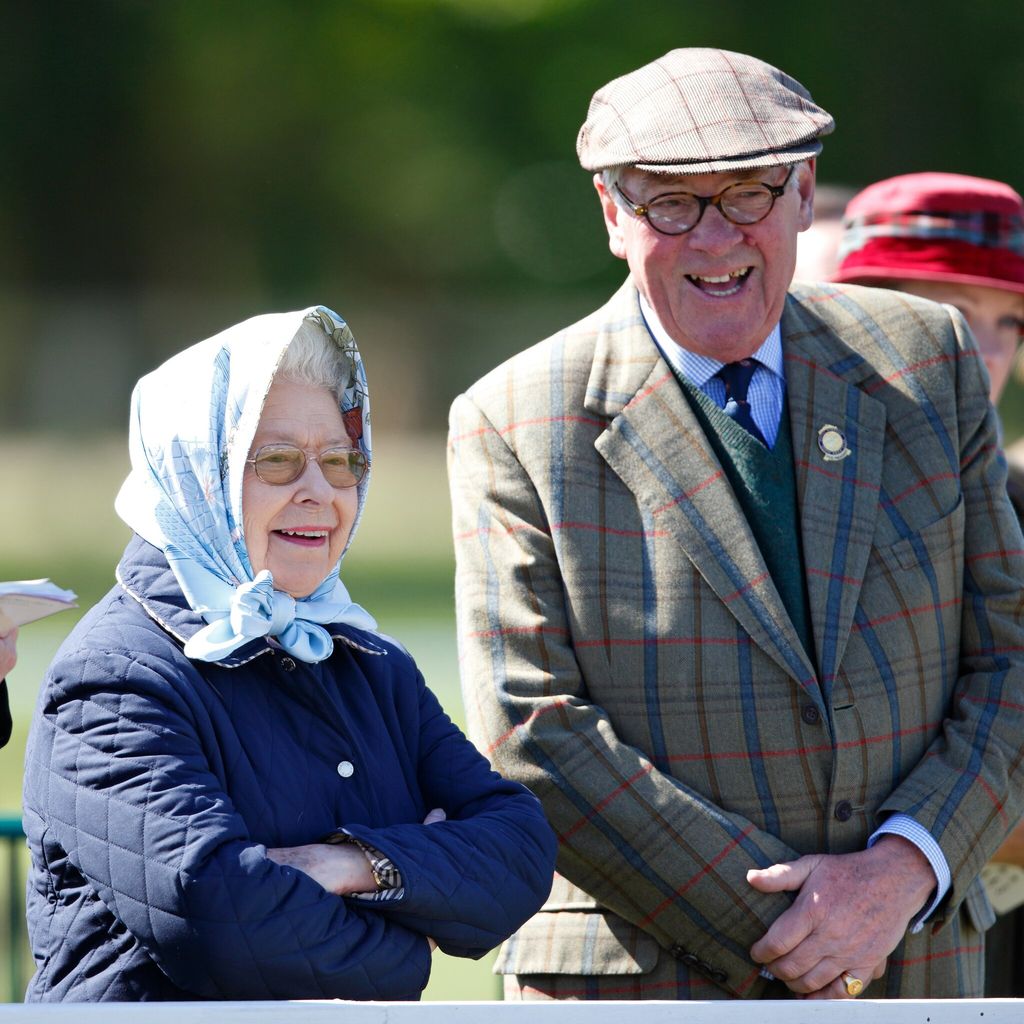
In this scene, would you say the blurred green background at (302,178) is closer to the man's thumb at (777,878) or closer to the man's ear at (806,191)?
the man's ear at (806,191)

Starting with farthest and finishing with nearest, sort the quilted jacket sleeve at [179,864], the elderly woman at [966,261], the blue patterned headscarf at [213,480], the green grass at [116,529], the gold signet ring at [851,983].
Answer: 1. the green grass at [116,529]
2. the elderly woman at [966,261]
3. the gold signet ring at [851,983]
4. the blue patterned headscarf at [213,480]
5. the quilted jacket sleeve at [179,864]

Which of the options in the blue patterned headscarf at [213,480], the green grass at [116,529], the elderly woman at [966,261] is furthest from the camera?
the green grass at [116,529]

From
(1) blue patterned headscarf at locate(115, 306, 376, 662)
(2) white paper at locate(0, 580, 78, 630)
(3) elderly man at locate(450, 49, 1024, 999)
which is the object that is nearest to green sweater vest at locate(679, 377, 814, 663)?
(3) elderly man at locate(450, 49, 1024, 999)

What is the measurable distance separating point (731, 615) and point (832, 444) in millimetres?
350

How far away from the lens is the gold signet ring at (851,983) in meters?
2.46

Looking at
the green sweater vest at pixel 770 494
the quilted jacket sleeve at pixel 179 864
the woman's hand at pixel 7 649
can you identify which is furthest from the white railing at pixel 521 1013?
the green sweater vest at pixel 770 494

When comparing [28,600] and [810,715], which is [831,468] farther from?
[28,600]

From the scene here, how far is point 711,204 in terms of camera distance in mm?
2633

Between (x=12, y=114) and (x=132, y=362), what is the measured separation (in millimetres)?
3694

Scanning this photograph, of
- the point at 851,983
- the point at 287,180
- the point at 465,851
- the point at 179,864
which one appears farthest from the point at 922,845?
the point at 287,180

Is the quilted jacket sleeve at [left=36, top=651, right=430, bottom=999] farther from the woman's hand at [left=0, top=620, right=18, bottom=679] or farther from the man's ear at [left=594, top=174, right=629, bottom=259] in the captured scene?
the man's ear at [left=594, top=174, right=629, bottom=259]

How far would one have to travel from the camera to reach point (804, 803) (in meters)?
2.58

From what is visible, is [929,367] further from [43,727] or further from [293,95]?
[293,95]

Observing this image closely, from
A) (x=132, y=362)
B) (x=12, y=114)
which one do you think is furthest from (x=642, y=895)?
(x=12, y=114)
